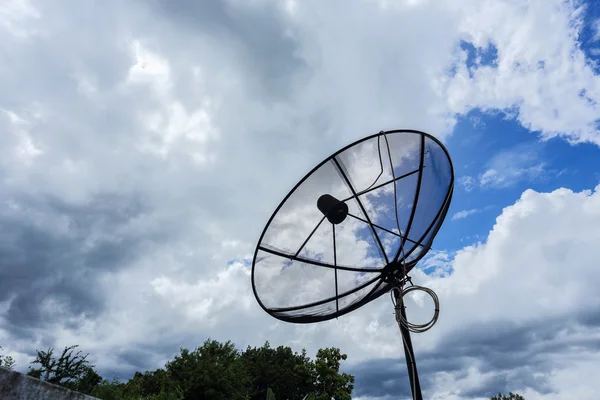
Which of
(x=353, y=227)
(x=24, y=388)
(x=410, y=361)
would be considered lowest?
(x=24, y=388)

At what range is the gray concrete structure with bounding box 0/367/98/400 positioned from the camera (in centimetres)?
271

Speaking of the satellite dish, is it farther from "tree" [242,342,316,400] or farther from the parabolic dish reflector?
"tree" [242,342,316,400]

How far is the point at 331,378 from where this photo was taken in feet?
124

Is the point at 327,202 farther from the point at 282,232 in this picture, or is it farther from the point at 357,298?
the point at 357,298

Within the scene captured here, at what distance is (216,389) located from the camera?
3047cm

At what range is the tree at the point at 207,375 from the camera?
30214 millimetres

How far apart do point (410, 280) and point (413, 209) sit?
2213 mm

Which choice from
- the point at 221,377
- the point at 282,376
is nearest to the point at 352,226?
the point at 221,377

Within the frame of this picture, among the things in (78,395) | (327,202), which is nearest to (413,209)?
(327,202)

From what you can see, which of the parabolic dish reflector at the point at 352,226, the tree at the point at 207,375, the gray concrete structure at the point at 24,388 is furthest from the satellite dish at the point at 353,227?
the tree at the point at 207,375

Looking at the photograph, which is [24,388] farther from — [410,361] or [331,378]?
[331,378]

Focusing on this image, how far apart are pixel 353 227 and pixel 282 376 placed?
38151mm

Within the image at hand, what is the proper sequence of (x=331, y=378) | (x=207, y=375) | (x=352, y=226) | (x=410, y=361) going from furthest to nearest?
(x=331, y=378) → (x=207, y=375) → (x=352, y=226) → (x=410, y=361)

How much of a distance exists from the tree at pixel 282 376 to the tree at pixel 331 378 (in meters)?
1.51
